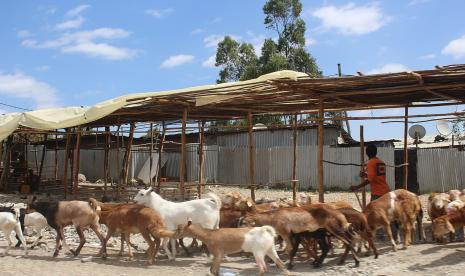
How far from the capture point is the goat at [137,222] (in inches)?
355

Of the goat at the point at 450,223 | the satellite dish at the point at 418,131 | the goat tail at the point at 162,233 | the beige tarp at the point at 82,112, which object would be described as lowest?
the goat tail at the point at 162,233

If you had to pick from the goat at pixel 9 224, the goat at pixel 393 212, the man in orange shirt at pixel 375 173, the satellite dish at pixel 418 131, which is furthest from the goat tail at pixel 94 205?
the satellite dish at pixel 418 131

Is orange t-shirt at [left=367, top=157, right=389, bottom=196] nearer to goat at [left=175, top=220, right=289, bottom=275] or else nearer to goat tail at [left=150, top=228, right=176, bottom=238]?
goat at [left=175, top=220, right=289, bottom=275]

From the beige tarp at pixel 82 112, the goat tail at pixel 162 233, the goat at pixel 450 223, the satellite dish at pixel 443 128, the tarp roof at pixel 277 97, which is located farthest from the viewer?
the satellite dish at pixel 443 128

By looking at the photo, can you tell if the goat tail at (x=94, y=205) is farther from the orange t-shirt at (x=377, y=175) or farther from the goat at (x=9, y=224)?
the orange t-shirt at (x=377, y=175)

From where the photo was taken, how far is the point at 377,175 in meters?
10.2

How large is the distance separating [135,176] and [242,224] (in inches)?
742

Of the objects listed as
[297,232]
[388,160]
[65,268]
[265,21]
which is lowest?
[65,268]

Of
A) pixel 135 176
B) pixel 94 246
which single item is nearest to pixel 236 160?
pixel 135 176

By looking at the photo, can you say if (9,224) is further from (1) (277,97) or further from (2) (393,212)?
(2) (393,212)

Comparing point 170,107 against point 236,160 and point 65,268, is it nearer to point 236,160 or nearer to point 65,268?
point 65,268

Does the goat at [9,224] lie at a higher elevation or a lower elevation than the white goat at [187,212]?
lower

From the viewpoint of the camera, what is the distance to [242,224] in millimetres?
8930

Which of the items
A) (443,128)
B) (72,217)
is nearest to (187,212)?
(72,217)
